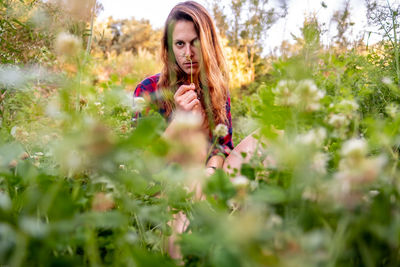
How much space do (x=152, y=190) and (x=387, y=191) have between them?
54 centimetres

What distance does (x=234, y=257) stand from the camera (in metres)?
0.35

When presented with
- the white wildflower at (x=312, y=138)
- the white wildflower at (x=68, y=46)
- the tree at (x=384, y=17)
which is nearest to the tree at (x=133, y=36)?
the tree at (x=384, y=17)

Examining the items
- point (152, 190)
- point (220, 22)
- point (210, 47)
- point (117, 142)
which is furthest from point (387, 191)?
point (220, 22)

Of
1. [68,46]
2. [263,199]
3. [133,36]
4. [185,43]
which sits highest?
[133,36]

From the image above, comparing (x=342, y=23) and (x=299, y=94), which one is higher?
(x=342, y=23)

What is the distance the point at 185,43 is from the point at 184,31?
8 centimetres

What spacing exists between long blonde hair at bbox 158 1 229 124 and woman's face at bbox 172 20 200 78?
0.04 metres

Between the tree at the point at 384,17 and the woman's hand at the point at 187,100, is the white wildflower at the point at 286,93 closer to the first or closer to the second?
the woman's hand at the point at 187,100

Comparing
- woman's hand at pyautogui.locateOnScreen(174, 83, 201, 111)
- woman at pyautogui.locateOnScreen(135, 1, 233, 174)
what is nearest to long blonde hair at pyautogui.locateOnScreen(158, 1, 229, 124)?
woman at pyautogui.locateOnScreen(135, 1, 233, 174)

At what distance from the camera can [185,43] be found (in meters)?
1.92

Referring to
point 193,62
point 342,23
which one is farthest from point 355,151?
point 193,62

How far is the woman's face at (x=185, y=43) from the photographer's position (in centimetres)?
187

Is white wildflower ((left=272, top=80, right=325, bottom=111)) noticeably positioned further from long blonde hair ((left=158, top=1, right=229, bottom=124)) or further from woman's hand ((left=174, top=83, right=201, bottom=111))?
A: long blonde hair ((left=158, top=1, right=229, bottom=124))

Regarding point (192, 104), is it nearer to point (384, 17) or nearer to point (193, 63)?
point (193, 63)
